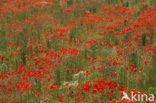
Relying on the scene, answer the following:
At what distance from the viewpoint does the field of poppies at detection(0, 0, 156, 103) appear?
196 inches

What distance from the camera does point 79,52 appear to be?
712 cm

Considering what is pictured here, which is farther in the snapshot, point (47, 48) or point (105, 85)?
point (47, 48)

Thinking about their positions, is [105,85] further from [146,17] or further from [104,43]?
[146,17]

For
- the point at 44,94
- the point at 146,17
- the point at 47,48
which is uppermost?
the point at 146,17

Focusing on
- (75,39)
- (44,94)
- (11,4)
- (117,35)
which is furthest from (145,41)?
(11,4)

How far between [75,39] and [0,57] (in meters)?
2.96

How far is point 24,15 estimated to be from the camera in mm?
11312

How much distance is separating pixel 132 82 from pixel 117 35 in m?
3.28

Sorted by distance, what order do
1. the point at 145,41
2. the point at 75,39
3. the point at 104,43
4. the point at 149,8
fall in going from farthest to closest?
the point at 149,8 → the point at 75,39 → the point at 104,43 → the point at 145,41

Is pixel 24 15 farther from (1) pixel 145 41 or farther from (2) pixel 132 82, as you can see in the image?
(2) pixel 132 82

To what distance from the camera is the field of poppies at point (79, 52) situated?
16.3 feet

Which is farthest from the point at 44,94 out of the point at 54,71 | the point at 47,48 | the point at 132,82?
the point at 47,48

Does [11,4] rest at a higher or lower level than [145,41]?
higher

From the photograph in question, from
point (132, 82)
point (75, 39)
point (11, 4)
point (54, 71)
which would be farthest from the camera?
point (11, 4)
